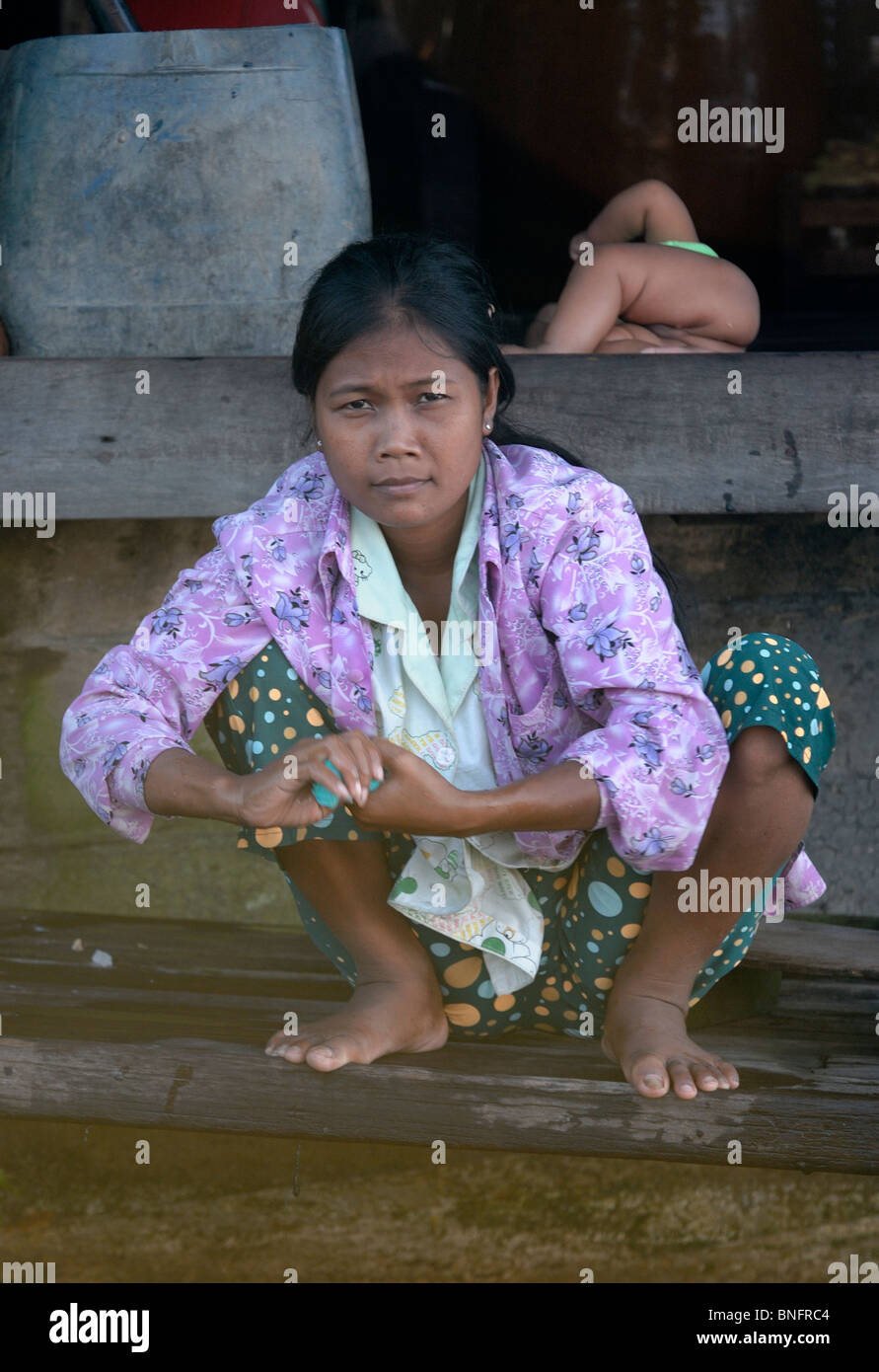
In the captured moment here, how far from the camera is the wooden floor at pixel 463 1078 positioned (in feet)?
5.51

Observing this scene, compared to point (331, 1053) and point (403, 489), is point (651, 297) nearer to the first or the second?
point (403, 489)

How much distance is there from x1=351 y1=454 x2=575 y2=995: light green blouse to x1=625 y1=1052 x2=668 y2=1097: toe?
0.64 feet

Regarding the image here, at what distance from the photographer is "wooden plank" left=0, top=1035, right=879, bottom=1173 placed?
1672 mm

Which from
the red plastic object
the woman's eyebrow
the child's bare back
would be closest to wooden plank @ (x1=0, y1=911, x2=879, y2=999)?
the woman's eyebrow

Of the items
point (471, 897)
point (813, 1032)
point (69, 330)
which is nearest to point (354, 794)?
point (471, 897)

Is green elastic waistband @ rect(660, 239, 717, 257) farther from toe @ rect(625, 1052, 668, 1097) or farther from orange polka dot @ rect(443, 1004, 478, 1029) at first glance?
toe @ rect(625, 1052, 668, 1097)

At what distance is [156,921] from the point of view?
2594 mm

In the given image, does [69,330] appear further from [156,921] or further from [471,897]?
[471,897]

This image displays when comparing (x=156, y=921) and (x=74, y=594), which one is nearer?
(x=156, y=921)

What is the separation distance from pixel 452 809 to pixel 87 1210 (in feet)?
3.88

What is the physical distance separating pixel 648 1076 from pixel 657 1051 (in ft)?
0.18

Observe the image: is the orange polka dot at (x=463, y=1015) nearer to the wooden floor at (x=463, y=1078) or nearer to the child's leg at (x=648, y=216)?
the wooden floor at (x=463, y=1078)

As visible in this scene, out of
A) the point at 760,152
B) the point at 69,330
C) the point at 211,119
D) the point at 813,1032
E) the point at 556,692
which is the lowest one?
the point at 813,1032

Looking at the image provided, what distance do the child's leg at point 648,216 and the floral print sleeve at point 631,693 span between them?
4.10ft
